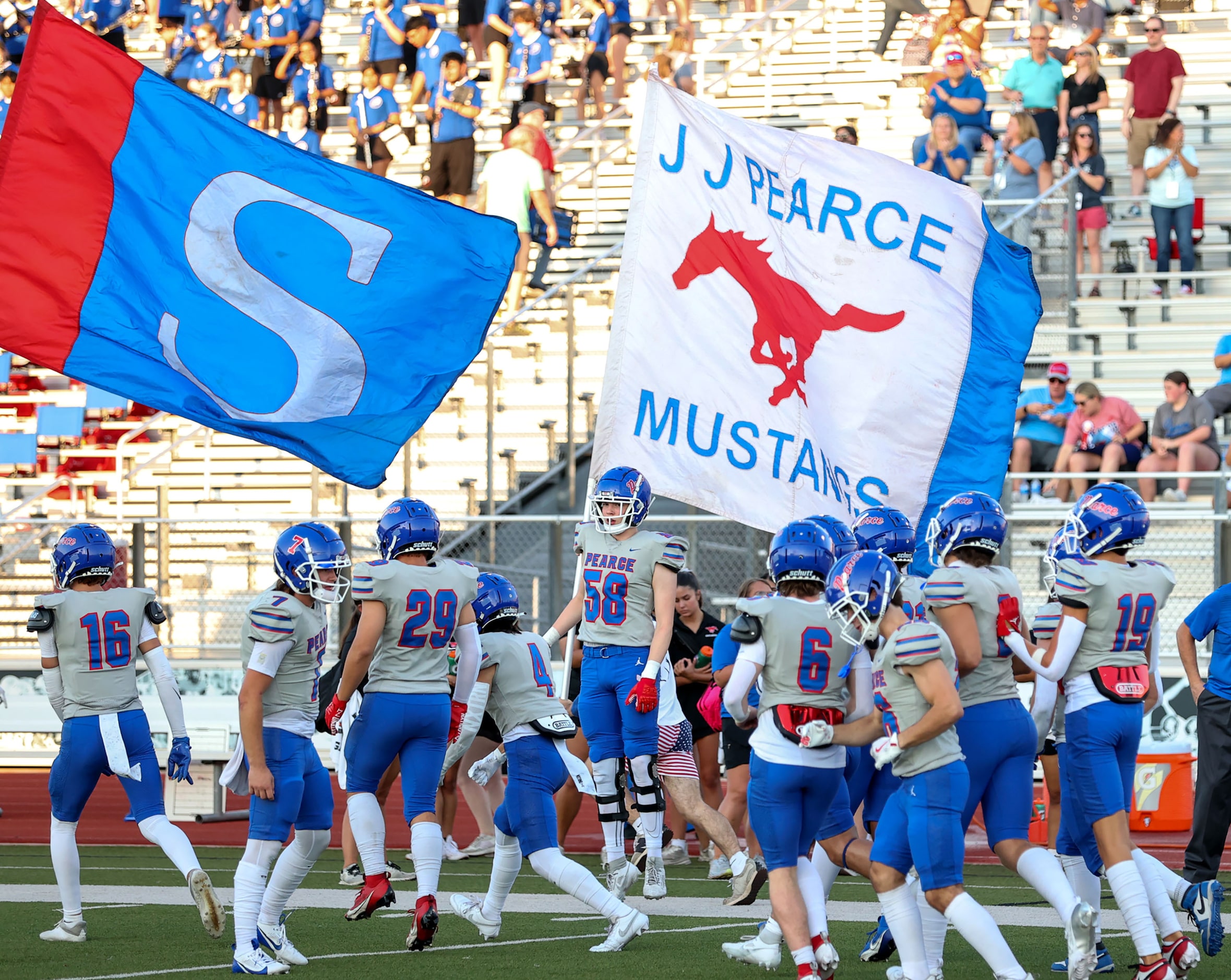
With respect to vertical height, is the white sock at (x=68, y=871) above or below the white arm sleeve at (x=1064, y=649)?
below

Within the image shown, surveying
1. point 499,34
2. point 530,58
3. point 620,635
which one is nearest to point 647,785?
point 620,635

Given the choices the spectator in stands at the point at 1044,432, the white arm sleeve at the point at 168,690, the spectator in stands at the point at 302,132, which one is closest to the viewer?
the white arm sleeve at the point at 168,690

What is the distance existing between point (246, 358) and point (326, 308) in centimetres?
57

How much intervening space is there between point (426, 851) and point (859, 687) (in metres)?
2.25

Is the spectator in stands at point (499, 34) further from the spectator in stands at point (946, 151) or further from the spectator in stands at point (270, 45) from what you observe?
the spectator in stands at point (946, 151)

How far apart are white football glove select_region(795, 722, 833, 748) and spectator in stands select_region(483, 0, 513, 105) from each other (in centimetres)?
1771

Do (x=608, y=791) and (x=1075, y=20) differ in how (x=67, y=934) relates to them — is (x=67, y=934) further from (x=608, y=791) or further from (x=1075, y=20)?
(x=1075, y=20)

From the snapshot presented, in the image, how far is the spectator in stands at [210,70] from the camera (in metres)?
24.2

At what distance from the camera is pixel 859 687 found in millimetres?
6969

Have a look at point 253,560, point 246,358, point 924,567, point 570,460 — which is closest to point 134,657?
point 246,358

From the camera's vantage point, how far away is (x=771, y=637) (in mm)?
6855

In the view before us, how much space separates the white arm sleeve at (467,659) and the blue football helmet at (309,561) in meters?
0.77

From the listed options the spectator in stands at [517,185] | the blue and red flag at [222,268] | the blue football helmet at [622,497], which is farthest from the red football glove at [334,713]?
the spectator in stands at [517,185]

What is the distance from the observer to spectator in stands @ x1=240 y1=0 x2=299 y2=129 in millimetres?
24359
